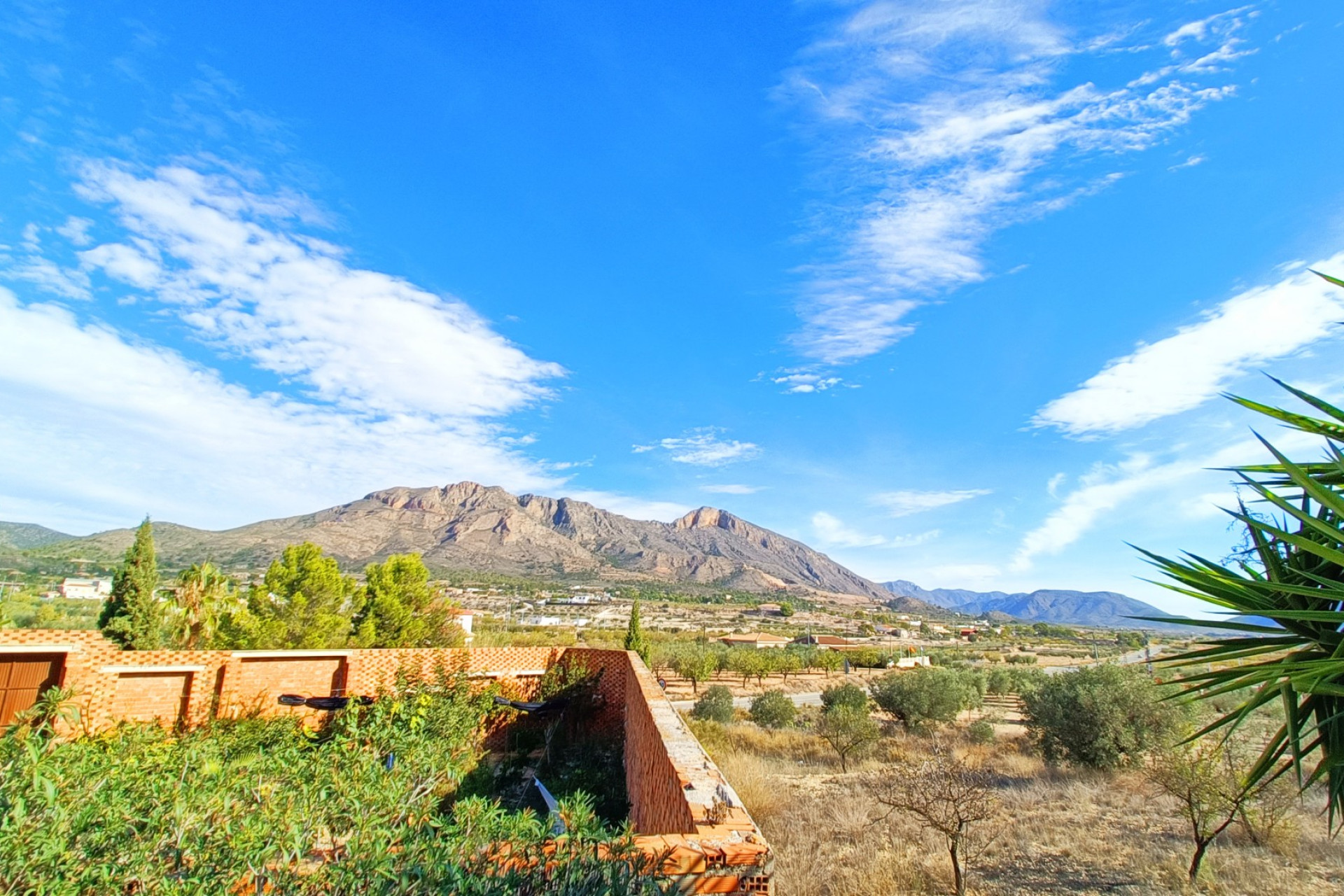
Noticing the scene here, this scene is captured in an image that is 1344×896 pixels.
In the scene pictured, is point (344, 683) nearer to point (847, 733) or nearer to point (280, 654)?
point (280, 654)

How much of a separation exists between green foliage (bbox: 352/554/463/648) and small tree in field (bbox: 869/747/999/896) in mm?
16929

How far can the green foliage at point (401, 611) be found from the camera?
2144 centimetres

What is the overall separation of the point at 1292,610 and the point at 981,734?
1481 cm

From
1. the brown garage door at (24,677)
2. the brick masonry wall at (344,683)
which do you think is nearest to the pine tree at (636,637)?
the brick masonry wall at (344,683)

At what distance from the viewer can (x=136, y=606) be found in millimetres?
18406

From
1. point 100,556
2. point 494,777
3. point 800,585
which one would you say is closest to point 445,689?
point 494,777

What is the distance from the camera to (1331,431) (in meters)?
3.67

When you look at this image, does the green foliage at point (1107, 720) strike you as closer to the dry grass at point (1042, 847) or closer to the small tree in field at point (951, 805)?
the dry grass at point (1042, 847)

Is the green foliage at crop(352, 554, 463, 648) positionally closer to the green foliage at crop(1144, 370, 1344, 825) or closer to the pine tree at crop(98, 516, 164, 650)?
the pine tree at crop(98, 516, 164, 650)

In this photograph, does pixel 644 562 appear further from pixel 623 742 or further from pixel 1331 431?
pixel 1331 431

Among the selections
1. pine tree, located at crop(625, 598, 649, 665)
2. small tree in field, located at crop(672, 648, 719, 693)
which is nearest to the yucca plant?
pine tree, located at crop(625, 598, 649, 665)

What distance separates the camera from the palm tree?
1920 centimetres

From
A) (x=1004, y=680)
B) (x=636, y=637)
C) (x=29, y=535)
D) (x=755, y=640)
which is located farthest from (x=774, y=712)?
(x=29, y=535)

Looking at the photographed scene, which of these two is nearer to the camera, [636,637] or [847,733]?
[847,733]
